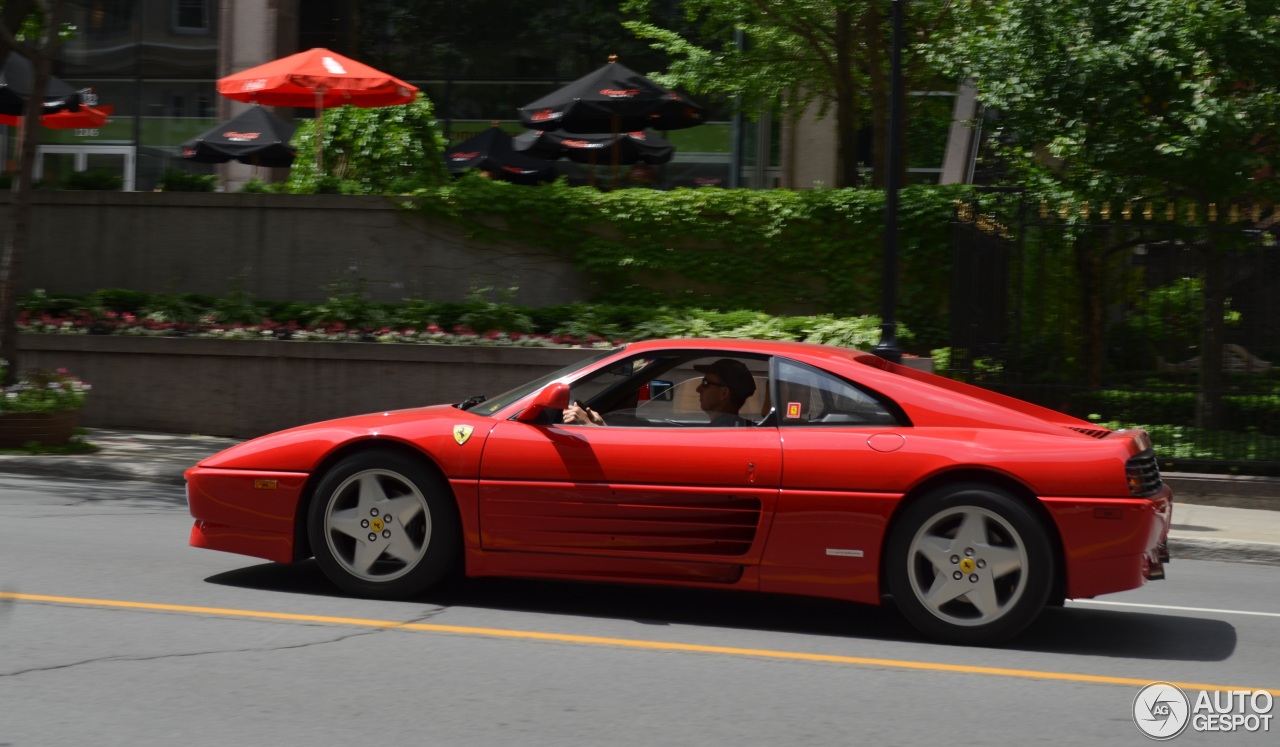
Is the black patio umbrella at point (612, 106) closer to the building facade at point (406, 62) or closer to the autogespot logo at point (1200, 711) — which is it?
the building facade at point (406, 62)

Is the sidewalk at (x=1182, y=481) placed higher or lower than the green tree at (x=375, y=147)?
lower

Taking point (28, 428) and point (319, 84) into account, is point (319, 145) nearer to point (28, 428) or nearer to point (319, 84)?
point (319, 84)

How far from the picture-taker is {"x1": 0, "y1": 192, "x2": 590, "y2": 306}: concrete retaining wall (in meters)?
15.9

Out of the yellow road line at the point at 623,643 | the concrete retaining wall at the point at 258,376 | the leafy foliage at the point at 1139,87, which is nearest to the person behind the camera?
the yellow road line at the point at 623,643

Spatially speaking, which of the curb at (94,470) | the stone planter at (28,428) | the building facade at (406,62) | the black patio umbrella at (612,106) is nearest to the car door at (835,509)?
the curb at (94,470)

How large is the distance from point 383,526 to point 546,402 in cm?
101

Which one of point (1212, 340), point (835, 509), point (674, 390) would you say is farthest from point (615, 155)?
point (835, 509)

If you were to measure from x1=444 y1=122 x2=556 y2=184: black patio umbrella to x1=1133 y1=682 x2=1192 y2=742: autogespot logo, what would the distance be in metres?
17.2

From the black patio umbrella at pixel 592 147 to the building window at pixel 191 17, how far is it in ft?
31.3

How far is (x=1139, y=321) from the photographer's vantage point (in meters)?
12.8

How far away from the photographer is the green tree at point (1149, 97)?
12.6 m

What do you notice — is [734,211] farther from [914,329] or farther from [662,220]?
[914,329]

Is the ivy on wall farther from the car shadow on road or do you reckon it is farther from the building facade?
the building facade

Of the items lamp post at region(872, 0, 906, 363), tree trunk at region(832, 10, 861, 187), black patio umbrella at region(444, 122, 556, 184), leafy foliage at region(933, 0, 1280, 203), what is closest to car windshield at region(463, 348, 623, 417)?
lamp post at region(872, 0, 906, 363)
